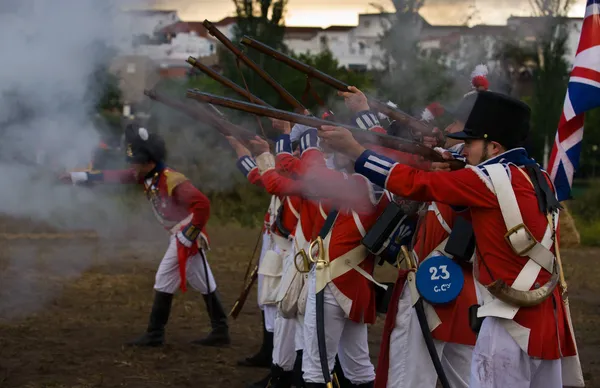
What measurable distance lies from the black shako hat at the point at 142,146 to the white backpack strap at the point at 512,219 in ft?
19.0

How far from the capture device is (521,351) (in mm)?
5070

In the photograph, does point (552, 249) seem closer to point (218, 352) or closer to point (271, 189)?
point (271, 189)

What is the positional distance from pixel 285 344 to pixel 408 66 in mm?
2657

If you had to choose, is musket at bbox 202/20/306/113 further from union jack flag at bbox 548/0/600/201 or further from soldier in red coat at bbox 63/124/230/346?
union jack flag at bbox 548/0/600/201

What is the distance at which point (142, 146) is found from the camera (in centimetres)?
1014

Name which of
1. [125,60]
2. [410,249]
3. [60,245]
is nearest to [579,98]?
[410,249]

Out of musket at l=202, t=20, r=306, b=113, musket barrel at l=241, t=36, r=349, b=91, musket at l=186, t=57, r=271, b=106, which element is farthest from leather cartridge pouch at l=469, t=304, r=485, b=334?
musket at l=186, t=57, r=271, b=106

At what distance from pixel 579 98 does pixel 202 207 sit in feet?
13.8

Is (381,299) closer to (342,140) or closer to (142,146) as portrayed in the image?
(342,140)

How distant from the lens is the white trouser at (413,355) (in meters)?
6.07

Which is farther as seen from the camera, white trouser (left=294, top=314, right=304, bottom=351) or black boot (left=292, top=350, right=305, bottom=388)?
black boot (left=292, top=350, right=305, bottom=388)

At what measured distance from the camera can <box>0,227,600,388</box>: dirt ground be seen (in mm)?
8992

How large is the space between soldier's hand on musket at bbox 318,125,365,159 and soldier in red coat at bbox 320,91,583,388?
12 millimetres

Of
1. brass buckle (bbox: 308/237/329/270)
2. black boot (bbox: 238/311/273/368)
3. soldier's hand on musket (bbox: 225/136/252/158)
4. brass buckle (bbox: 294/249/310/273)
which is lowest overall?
black boot (bbox: 238/311/273/368)
